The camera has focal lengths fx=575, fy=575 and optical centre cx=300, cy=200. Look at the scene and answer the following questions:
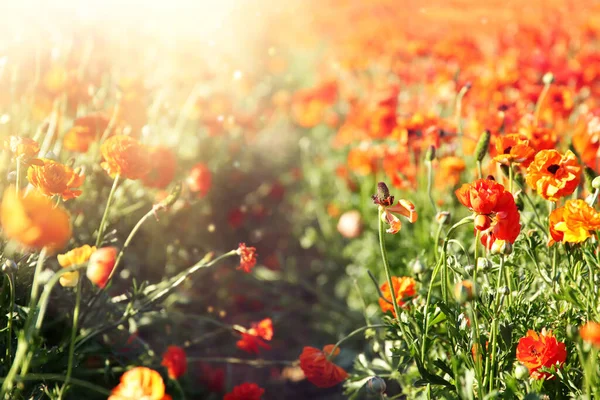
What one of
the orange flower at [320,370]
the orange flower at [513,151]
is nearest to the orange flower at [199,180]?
the orange flower at [320,370]

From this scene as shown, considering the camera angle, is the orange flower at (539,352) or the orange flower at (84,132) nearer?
the orange flower at (539,352)

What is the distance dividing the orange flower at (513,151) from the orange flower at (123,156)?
101 cm

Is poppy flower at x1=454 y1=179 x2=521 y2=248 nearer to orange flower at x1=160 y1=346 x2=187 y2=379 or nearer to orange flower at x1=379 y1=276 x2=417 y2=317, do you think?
orange flower at x1=379 y1=276 x2=417 y2=317

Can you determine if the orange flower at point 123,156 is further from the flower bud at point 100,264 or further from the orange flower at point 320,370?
the orange flower at point 320,370

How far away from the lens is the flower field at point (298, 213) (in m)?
1.45

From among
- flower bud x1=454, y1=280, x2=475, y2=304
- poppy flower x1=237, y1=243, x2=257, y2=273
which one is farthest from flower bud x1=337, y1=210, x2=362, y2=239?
flower bud x1=454, y1=280, x2=475, y2=304

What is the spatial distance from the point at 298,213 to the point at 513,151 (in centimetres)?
223

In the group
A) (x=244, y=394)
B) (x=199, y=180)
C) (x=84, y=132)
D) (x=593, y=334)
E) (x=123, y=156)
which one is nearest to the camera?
(x=593, y=334)

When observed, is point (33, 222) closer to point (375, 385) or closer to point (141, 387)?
point (141, 387)

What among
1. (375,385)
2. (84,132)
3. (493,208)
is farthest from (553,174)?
(84,132)

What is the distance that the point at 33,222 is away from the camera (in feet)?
3.91

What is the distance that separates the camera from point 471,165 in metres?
2.63

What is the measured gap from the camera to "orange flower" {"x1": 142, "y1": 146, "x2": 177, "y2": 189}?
6.97ft

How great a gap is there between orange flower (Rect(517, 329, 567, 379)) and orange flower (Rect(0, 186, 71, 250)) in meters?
1.10
